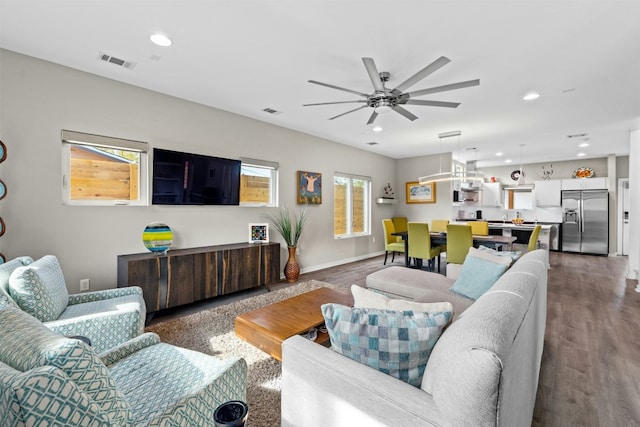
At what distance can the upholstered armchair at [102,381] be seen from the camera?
73 centimetres

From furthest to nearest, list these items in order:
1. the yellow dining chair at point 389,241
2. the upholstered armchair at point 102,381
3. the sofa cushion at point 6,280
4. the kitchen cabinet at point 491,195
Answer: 1. the kitchen cabinet at point 491,195
2. the yellow dining chair at point 389,241
3. the sofa cushion at point 6,280
4. the upholstered armchair at point 102,381

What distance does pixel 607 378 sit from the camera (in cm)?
210

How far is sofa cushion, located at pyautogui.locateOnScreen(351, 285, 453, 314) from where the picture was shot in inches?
47.9

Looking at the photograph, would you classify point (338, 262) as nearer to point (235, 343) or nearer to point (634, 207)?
point (235, 343)

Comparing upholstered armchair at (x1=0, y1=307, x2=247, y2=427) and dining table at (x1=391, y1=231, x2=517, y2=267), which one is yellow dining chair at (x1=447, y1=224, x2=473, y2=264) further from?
upholstered armchair at (x1=0, y1=307, x2=247, y2=427)

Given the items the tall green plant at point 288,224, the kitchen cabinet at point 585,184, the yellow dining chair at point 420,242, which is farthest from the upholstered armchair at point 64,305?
the kitchen cabinet at point 585,184

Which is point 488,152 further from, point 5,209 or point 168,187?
point 5,209

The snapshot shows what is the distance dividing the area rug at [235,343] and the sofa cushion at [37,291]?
92 cm

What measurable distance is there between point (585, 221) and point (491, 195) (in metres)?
2.25

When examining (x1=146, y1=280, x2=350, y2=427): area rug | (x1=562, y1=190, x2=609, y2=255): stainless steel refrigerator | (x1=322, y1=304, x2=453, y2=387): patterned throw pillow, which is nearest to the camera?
(x1=322, y1=304, x2=453, y2=387): patterned throw pillow

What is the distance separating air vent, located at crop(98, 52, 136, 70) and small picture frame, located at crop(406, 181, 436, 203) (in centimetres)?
628

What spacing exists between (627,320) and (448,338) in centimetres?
374

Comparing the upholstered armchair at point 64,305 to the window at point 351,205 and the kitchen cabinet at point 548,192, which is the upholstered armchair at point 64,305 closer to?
the window at point 351,205

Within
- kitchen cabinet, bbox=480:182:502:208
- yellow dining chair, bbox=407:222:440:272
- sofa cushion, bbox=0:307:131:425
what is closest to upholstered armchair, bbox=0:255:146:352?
sofa cushion, bbox=0:307:131:425
